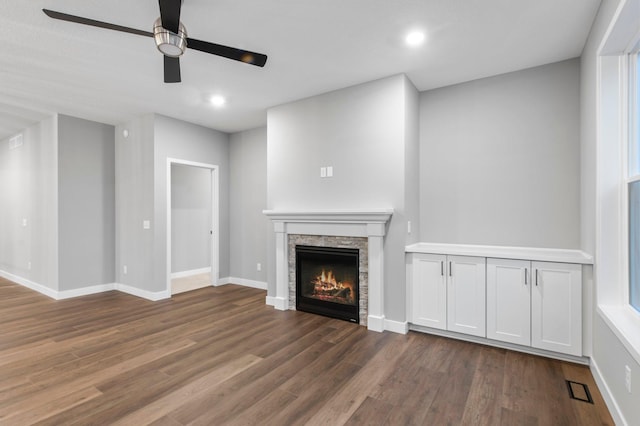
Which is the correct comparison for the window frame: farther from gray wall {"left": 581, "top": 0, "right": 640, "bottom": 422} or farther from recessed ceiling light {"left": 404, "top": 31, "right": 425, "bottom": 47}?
recessed ceiling light {"left": 404, "top": 31, "right": 425, "bottom": 47}

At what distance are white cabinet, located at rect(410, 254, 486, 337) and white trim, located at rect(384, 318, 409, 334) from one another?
12 centimetres

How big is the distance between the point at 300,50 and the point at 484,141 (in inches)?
86.4

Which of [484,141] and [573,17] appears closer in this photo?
[573,17]

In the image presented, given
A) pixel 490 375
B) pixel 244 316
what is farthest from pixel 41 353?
pixel 490 375

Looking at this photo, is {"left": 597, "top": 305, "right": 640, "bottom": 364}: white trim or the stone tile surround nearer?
{"left": 597, "top": 305, "right": 640, "bottom": 364}: white trim

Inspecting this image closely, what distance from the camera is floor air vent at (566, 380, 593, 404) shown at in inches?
86.0

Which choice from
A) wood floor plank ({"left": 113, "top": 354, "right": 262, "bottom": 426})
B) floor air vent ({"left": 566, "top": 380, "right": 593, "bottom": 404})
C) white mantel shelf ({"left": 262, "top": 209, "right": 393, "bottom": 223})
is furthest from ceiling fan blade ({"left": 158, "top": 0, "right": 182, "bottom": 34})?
floor air vent ({"left": 566, "top": 380, "right": 593, "bottom": 404})

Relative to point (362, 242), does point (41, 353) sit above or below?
below

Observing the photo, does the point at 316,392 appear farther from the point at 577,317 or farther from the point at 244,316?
the point at 577,317

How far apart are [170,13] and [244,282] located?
450 cm

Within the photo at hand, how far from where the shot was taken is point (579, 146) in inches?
119

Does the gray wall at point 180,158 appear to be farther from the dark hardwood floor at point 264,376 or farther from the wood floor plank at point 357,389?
the wood floor plank at point 357,389

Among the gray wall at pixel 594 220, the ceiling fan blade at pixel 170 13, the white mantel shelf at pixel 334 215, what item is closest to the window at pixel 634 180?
the gray wall at pixel 594 220

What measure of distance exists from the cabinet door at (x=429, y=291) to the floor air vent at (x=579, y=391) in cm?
107
